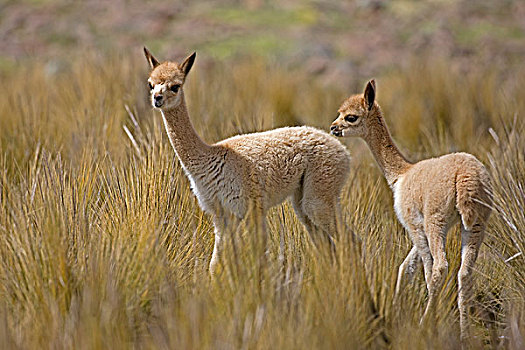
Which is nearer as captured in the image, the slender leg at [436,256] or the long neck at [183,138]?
the slender leg at [436,256]

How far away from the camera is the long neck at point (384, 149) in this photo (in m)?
4.21

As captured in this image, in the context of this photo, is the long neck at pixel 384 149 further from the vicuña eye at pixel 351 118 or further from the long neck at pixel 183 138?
the long neck at pixel 183 138

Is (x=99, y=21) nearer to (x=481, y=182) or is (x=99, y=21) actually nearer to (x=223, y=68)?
(x=223, y=68)

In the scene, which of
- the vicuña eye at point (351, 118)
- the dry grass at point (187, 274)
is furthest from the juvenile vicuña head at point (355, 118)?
the dry grass at point (187, 274)

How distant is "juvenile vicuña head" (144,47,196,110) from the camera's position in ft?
12.6

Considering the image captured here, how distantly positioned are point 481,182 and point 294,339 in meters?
1.38

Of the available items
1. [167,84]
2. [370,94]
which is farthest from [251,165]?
[370,94]

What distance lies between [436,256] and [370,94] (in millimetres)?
1118

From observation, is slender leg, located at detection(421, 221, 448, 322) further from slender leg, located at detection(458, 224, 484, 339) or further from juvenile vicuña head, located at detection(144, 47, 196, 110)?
juvenile vicuña head, located at detection(144, 47, 196, 110)

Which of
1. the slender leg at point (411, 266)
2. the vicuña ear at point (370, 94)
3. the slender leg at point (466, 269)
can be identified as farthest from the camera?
the vicuña ear at point (370, 94)

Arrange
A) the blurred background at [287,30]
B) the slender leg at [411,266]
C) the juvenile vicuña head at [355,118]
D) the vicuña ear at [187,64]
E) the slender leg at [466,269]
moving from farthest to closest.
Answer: the blurred background at [287,30]
the juvenile vicuña head at [355,118]
the vicuña ear at [187,64]
the slender leg at [411,266]
the slender leg at [466,269]

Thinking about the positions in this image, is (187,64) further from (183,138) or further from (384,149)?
(384,149)

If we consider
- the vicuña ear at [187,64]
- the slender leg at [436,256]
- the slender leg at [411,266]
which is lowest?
the slender leg at [411,266]

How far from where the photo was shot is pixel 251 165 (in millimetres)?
4055
